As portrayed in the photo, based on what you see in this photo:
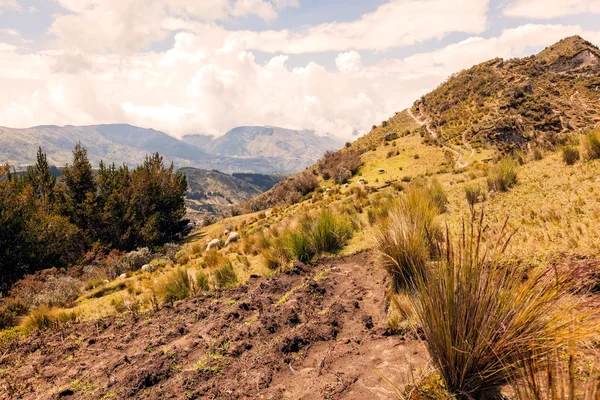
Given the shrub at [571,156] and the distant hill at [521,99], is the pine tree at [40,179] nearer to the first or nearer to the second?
the shrub at [571,156]

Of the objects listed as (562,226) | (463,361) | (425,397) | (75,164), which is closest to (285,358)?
(425,397)

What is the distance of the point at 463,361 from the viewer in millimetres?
2631

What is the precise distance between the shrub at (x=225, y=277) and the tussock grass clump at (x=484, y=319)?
6452 millimetres

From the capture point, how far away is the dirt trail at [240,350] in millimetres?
3795

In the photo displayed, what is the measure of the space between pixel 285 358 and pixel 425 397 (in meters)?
2.11

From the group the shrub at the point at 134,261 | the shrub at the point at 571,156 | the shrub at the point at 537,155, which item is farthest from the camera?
the shrub at the point at 134,261

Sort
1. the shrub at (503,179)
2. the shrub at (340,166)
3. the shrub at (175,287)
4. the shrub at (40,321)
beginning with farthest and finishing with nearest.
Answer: the shrub at (340,166)
the shrub at (503,179)
the shrub at (175,287)
the shrub at (40,321)

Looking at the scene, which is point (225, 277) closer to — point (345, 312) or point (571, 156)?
point (345, 312)

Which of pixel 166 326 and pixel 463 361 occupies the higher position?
pixel 463 361

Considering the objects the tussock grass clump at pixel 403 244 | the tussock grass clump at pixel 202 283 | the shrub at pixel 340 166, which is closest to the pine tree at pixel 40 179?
the shrub at pixel 340 166

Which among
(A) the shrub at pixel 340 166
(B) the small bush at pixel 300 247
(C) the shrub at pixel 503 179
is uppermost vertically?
(A) the shrub at pixel 340 166

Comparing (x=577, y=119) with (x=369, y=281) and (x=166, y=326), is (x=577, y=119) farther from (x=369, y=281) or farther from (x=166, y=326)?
(x=166, y=326)

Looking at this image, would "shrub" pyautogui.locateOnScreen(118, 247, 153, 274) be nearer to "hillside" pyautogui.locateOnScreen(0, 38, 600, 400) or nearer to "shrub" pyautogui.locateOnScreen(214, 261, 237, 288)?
"hillside" pyautogui.locateOnScreen(0, 38, 600, 400)

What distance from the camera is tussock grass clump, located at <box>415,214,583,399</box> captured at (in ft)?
7.92
